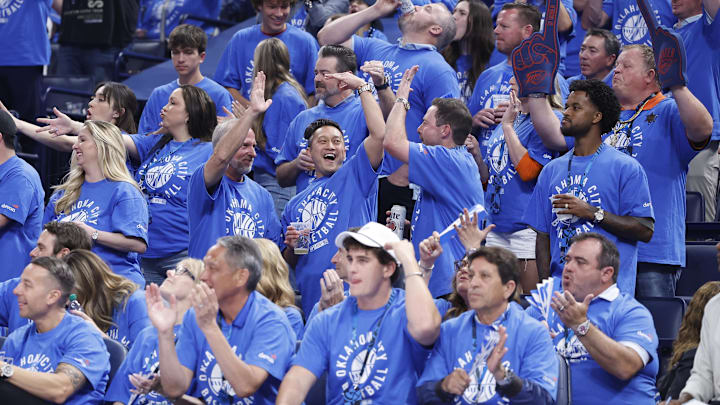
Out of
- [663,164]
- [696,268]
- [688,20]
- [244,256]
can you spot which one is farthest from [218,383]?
[688,20]

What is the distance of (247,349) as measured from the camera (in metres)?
5.27

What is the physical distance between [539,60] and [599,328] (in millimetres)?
1999

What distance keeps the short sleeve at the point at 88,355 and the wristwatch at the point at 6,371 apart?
0.25 m

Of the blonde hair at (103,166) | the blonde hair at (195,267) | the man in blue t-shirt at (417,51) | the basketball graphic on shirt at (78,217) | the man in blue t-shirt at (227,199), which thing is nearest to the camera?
the blonde hair at (195,267)

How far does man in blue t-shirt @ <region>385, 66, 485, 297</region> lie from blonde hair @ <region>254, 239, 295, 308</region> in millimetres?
889

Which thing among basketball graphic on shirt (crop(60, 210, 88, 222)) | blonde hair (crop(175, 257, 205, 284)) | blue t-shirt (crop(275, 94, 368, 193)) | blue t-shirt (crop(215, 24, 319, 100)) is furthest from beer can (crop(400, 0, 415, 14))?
blonde hair (crop(175, 257, 205, 284))

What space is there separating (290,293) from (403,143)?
3.63 feet

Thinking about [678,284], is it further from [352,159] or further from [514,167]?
[352,159]

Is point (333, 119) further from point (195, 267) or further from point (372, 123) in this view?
point (195, 267)

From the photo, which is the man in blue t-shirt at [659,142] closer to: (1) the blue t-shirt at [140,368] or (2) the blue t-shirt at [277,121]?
(2) the blue t-shirt at [277,121]

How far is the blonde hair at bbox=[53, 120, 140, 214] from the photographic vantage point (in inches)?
284

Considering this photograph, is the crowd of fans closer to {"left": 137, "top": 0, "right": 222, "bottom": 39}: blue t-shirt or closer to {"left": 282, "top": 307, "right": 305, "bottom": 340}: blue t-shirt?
{"left": 282, "top": 307, "right": 305, "bottom": 340}: blue t-shirt

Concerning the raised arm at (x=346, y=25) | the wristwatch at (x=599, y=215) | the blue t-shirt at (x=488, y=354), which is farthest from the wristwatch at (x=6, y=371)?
the raised arm at (x=346, y=25)

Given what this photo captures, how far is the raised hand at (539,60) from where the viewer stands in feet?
22.9
